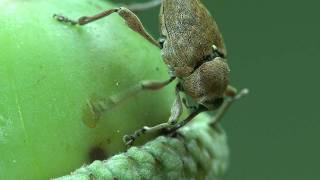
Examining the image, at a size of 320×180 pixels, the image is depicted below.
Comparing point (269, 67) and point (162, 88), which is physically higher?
point (162, 88)

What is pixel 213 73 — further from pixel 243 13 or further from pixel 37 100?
pixel 243 13

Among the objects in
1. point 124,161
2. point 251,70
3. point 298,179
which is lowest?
point 298,179

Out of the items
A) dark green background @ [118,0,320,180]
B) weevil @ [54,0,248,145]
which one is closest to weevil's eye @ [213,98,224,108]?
weevil @ [54,0,248,145]

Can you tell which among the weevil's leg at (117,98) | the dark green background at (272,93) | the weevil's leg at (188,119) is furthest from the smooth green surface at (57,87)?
the dark green background at (272,93)

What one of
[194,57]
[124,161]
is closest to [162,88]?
[194,57]

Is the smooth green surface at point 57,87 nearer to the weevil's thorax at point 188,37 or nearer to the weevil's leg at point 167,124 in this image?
the weevil's leg at point 167,124

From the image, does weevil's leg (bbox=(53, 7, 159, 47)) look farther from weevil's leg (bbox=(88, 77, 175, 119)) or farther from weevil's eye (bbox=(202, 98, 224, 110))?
weevil's eye (bbox=(202, 98, 224, 110))
